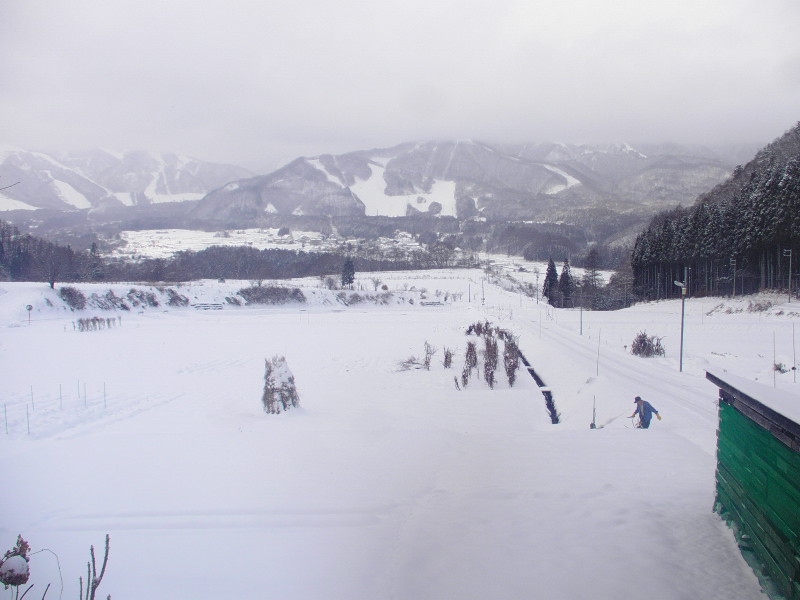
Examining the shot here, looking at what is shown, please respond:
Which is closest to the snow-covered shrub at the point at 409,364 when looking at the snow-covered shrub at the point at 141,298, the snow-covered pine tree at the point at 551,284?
the snow-covered shrub at the point at 141,298

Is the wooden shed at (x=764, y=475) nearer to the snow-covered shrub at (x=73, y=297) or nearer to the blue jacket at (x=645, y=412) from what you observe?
the blue jacket at (x=645, y=412)

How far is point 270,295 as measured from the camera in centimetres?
5728

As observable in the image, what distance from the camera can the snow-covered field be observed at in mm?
4203

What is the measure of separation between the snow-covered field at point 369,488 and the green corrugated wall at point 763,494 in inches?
16.5

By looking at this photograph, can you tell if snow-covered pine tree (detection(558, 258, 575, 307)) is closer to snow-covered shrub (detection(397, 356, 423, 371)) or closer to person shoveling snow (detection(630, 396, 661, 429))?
snow-covered shrub (detection(397, 356, 423, 371))

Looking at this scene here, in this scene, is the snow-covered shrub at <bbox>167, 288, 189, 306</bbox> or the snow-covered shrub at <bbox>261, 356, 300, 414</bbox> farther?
the snow-covered shrub at <bbox>167, 288, 189, 306</bbox>

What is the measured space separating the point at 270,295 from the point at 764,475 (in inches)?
2248

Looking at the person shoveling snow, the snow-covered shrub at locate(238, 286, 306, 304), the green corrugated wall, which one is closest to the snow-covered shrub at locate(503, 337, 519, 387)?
the person shoveling snow

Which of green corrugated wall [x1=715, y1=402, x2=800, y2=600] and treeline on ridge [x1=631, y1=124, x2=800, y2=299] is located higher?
treeline on ridge [x1=631, y1=124, x2=800, y2=299]

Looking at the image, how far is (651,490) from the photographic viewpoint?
575 centimetres

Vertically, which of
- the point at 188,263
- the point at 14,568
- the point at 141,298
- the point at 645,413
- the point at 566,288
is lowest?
the point at 141,298

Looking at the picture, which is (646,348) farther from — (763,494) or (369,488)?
(763,494)

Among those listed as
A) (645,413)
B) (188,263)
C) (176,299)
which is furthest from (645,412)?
(188,263)

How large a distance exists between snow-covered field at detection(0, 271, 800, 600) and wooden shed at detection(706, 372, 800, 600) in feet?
1.37
